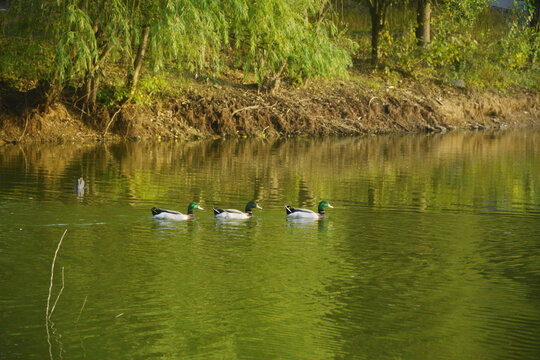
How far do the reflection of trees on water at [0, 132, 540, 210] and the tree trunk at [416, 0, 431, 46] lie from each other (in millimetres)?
11745

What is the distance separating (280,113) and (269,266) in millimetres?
27324

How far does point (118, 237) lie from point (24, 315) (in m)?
4.89

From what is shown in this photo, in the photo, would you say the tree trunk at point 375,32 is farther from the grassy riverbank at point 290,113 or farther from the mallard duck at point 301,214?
the mallard duck at point 301,214

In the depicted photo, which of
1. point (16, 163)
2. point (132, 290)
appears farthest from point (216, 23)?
point (132, 290)

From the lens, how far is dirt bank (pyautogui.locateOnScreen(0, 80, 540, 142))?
3403 cm

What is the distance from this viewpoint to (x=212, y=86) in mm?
40219

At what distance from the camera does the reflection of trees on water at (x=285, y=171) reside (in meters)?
21.6

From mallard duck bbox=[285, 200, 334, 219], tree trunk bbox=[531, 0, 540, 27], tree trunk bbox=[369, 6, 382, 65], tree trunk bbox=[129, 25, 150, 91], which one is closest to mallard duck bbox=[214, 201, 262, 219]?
mallard duck bbox=[285, 200, 334, 219]

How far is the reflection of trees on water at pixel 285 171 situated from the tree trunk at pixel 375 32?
1050cm

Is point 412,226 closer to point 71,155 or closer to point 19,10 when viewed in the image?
point 71,155

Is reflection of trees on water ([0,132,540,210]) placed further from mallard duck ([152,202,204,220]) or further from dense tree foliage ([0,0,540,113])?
dense tree foliage ([0,0,540,113])

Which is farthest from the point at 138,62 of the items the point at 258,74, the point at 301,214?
the point at 301,214

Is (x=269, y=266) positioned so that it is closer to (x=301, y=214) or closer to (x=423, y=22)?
(x=301, y=214)

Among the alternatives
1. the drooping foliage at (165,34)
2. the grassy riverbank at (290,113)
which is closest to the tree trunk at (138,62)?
the drooping foliage at (165,34)
